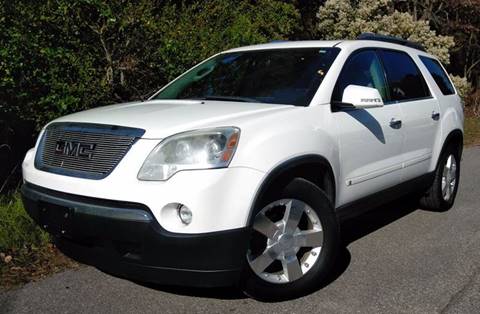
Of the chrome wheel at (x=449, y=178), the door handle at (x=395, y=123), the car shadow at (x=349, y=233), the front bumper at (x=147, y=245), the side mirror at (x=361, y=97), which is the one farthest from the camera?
the chrome wheel at (x=449, y=178)

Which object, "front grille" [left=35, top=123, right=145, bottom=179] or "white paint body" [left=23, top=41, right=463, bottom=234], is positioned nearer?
"white paint body" [left=23, top=41, right=463, bottom=234]

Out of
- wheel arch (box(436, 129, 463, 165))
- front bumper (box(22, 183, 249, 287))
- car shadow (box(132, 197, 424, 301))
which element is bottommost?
car shadow (box(132, 197, 424, 301))

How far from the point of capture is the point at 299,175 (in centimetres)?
390

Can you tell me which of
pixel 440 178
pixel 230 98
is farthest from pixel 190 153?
pixel 440 178

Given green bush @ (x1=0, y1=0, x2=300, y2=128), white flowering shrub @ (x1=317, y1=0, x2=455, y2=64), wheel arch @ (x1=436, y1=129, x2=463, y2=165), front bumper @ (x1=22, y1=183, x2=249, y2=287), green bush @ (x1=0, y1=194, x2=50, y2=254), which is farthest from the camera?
white flowering shrub @ (x1=317, y1=0, x2=455, y2=64)

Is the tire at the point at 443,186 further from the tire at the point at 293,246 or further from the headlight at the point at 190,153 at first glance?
the headlight at the point at 190,153

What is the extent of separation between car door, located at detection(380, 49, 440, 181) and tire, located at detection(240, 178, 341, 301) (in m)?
1.48

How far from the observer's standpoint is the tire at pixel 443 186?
5922 millimetres

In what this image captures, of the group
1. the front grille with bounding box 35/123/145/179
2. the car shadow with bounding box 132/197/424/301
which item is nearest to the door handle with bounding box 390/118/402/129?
the car shadow with bounding box 132/197/424/301

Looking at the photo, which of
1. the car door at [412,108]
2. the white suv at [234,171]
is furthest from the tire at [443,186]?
the white suv at [234,171]

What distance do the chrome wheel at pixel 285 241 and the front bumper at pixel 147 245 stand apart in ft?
0.78

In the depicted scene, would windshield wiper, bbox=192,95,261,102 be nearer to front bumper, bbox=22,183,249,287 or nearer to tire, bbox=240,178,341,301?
tire, bbox=240,178,341,301

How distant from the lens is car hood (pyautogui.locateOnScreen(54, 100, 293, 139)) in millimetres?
3467

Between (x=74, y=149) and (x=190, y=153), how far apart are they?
0.82 metres
